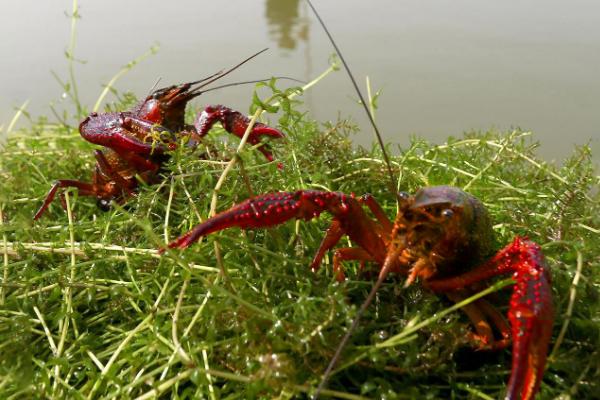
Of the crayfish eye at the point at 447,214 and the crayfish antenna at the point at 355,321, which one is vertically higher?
the crayfish eye at the point at 447,214

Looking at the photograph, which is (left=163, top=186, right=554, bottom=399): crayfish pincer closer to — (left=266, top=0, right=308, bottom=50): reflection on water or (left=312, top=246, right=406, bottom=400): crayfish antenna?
(left=312, top=246, right=406, bottom=400): crayfish antenna

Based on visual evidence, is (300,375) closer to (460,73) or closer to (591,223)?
(591,223)

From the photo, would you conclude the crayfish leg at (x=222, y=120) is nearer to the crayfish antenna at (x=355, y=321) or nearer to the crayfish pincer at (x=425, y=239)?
the crayfish pincer at (x=425, y=239)

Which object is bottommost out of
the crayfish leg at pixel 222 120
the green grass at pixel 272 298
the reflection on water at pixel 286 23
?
the green grass at pixel 272 298

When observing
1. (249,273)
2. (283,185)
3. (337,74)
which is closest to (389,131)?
(337,74)

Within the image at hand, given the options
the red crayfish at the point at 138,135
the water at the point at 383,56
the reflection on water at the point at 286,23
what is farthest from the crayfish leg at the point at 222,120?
the reflection on water at the point at 286,23
